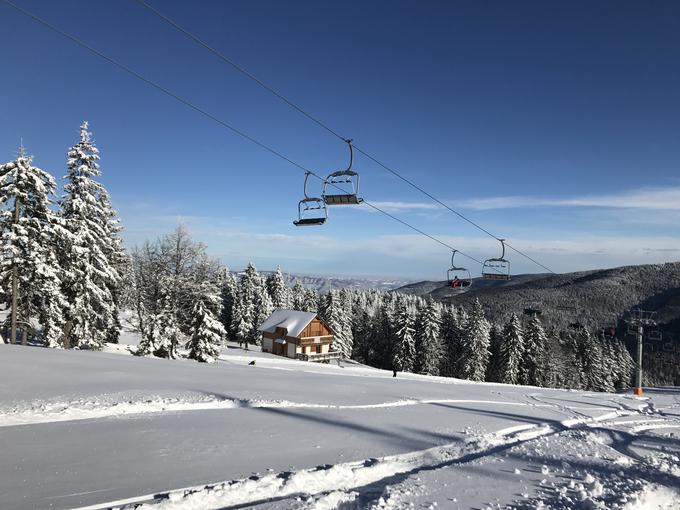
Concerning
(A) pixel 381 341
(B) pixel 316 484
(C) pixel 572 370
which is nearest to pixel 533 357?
(C) pixel 572 370

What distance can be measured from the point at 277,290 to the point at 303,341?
27.1 meters

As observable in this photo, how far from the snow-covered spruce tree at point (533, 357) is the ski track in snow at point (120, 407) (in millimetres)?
51544

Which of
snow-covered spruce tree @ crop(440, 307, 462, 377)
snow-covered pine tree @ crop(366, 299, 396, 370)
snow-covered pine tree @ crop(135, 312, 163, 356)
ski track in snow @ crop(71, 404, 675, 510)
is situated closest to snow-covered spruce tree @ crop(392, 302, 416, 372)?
snow-covered spruce tree @ crop(440, 307, 462, 377)

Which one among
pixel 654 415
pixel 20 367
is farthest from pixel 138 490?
pixel 654 415

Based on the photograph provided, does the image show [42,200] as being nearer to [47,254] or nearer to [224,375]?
[47,254]

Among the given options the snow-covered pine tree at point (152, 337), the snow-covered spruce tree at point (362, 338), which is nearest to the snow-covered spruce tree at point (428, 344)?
the snow-covered spruce tree at point (362, 338)

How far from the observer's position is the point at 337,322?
6675 cm

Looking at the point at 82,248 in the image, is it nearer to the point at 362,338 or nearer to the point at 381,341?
the point at 381,341

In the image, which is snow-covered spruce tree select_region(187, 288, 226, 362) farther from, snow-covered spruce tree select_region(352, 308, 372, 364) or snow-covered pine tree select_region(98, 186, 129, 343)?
snow-covered spruce tree select_region(352, 308, 372, 364)

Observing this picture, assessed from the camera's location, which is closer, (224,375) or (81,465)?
(81,465)

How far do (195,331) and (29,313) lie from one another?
1024 cm

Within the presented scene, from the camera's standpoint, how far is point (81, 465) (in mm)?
6348

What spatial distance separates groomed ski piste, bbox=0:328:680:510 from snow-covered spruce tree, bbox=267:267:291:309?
64.8m

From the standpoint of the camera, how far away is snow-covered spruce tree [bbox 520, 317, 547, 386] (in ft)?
186
